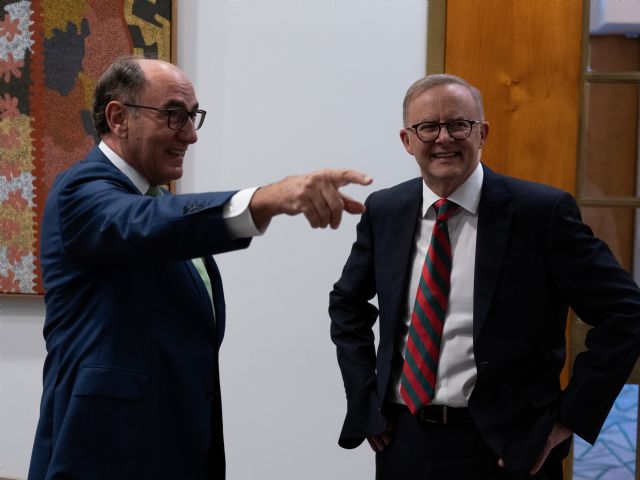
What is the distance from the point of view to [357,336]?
1.68m

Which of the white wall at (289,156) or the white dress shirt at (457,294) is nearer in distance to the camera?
the white dress shirt at (457,294)

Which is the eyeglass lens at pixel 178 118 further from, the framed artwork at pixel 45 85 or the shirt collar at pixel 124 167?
the framed artwork at pixel 45 85

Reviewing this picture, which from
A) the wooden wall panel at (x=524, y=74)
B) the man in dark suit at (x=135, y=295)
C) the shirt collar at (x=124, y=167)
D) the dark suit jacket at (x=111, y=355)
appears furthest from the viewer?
the wooden wall panel at (x=524, y=74)

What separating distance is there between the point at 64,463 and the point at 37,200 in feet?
4.93

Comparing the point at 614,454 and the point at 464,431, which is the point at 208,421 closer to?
the point at 464,431

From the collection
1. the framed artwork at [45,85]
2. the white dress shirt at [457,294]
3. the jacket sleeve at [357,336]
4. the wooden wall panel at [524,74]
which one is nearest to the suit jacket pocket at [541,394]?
the white dress shirt at [457,294]

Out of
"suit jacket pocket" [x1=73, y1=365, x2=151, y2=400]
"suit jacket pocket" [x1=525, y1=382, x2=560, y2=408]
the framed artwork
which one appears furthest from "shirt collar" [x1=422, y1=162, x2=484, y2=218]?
the framed artwork

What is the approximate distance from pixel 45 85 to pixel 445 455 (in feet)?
6.42

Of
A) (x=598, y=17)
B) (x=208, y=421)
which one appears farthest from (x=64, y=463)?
(x=598, y=17)

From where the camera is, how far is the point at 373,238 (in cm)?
165

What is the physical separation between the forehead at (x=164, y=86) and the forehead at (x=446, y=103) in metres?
0.53

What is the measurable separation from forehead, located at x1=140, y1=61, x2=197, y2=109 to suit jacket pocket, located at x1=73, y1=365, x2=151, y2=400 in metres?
0.55

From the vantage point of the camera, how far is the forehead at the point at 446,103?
1.46 m

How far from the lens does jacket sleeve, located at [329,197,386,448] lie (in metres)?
1.56
